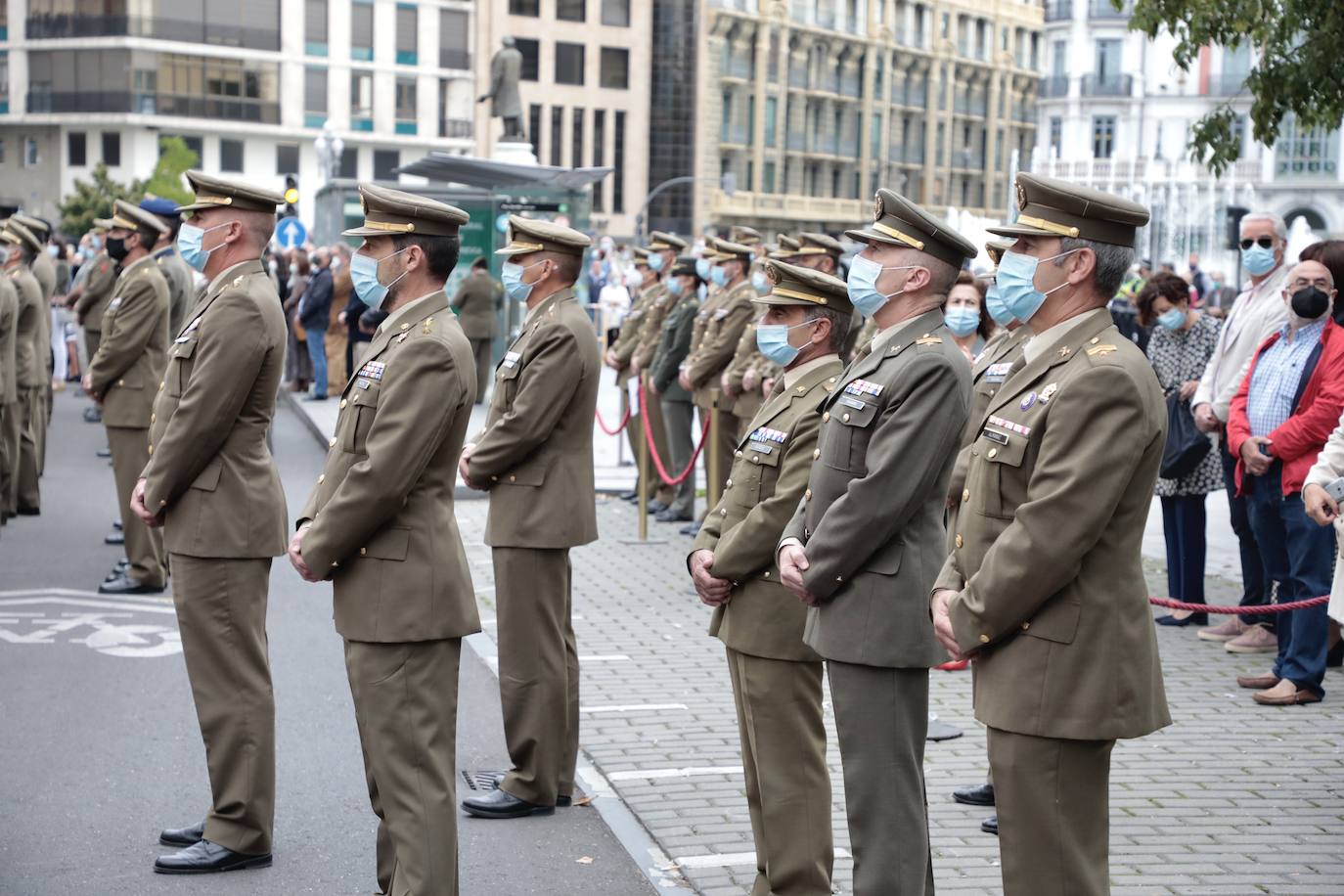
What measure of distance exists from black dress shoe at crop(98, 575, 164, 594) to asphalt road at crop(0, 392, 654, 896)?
105mm

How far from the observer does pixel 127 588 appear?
449 inches

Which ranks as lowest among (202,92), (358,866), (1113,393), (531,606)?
(358,866)

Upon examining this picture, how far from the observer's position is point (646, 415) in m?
14.8

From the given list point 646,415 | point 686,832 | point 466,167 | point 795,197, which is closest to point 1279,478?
point 686,832

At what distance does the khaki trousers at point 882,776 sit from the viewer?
5.03m

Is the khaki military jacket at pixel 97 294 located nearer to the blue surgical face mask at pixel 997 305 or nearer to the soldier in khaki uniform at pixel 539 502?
the soldier in khaki uniform at pixel 539 502

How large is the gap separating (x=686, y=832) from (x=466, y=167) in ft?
58.5

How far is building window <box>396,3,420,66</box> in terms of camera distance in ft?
277

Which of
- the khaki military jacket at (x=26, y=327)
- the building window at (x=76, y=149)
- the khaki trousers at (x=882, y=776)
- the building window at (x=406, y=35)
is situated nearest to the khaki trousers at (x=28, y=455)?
the khaki military jacket at (x=26, y=327)

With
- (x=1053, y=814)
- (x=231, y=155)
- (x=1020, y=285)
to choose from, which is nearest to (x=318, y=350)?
(x=1020, y=285)

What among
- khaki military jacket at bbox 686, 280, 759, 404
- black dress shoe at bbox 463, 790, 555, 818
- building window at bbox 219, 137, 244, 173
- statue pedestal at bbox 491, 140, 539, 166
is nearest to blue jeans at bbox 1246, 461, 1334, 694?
black dress shoe at bbox 463, 790, 555, 818

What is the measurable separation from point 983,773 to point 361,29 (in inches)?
3158

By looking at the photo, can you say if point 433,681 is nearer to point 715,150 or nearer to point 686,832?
point 686,832

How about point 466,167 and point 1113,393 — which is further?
point 466,167
